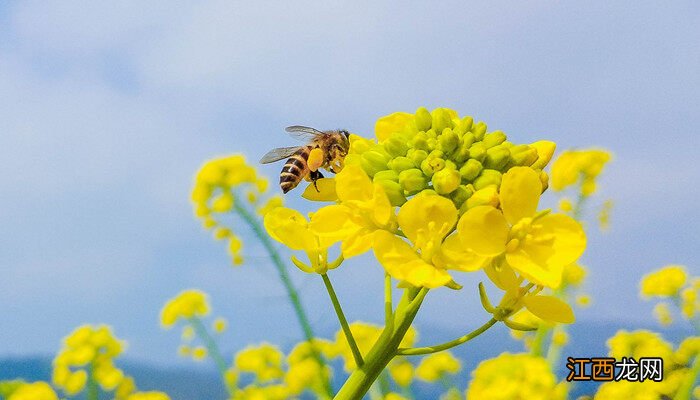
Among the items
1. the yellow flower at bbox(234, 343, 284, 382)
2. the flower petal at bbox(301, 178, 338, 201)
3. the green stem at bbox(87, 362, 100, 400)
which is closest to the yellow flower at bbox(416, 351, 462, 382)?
the yellow flower at bbox(234, 343, 284, 382)

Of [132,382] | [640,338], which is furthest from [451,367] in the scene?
[132,382]

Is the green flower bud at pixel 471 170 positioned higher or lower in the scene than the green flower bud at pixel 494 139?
lower

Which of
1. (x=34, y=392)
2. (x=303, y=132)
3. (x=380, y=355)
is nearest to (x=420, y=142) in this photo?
(x=380, y=355)

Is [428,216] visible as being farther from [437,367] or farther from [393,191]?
[437,367]

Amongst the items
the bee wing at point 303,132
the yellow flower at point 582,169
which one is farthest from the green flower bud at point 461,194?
the yellow flower at point 582,169

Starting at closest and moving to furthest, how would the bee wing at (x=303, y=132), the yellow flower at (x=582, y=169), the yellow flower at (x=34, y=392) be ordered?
the bee wing at (x=303, y=132) → the yellow flower at (x=34, y=392) → the yellow flower at (x=582, y=169)

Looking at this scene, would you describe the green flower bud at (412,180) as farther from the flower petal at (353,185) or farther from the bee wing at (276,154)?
the bee wing at (276,154)

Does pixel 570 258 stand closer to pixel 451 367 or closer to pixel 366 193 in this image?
pixel 366 193
